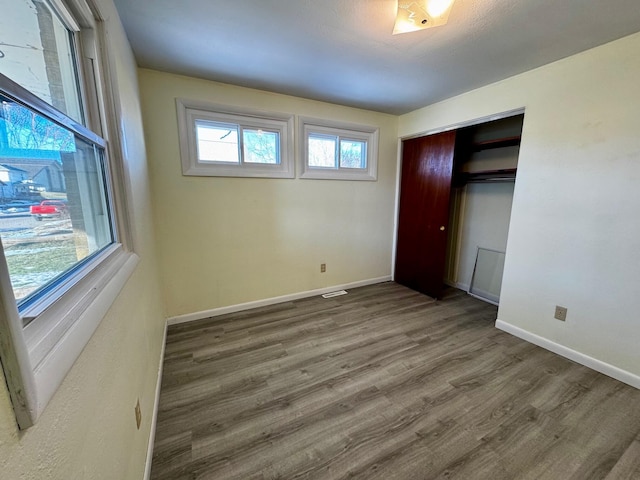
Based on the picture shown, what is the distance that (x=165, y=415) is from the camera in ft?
5.26

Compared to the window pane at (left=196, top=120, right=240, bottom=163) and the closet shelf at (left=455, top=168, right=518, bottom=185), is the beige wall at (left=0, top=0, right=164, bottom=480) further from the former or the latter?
the closet shelf at (left=455, top=168, right=518, bottom=185)

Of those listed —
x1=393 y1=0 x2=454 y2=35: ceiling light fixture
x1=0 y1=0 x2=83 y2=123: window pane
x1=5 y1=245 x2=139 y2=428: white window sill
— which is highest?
x1=393 y1=0 x2=454 y2=35: ceiling light fixture

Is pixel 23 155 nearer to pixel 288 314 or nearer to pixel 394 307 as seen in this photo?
pixel 288 314

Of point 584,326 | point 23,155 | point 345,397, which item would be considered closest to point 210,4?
point 23,155

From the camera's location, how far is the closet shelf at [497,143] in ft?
8.94

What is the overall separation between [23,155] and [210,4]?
4.86ft

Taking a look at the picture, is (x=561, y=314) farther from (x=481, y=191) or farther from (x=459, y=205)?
(x=459, y=205)

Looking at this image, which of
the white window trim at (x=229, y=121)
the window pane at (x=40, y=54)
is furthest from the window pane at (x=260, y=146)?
the window pane at (x=40, y=54)

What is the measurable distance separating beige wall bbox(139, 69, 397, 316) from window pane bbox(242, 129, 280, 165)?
24 cm

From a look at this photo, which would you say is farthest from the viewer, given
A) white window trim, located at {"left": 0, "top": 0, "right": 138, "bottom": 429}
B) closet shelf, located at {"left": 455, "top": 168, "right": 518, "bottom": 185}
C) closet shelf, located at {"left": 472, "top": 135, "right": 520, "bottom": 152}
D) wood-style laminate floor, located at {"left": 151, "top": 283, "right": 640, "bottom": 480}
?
closet shelf, located at {"left": 455, "top": 168, "right": 518, "bottom": 185}

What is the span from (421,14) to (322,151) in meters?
1.85

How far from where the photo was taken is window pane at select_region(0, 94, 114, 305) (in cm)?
55

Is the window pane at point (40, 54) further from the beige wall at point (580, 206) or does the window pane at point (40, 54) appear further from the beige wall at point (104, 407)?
the beige wall at point (580, 206)

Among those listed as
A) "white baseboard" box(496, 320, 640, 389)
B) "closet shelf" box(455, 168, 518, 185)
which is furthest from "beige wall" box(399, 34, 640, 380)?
"closet shelf" box(455, 168, 518, 185)
